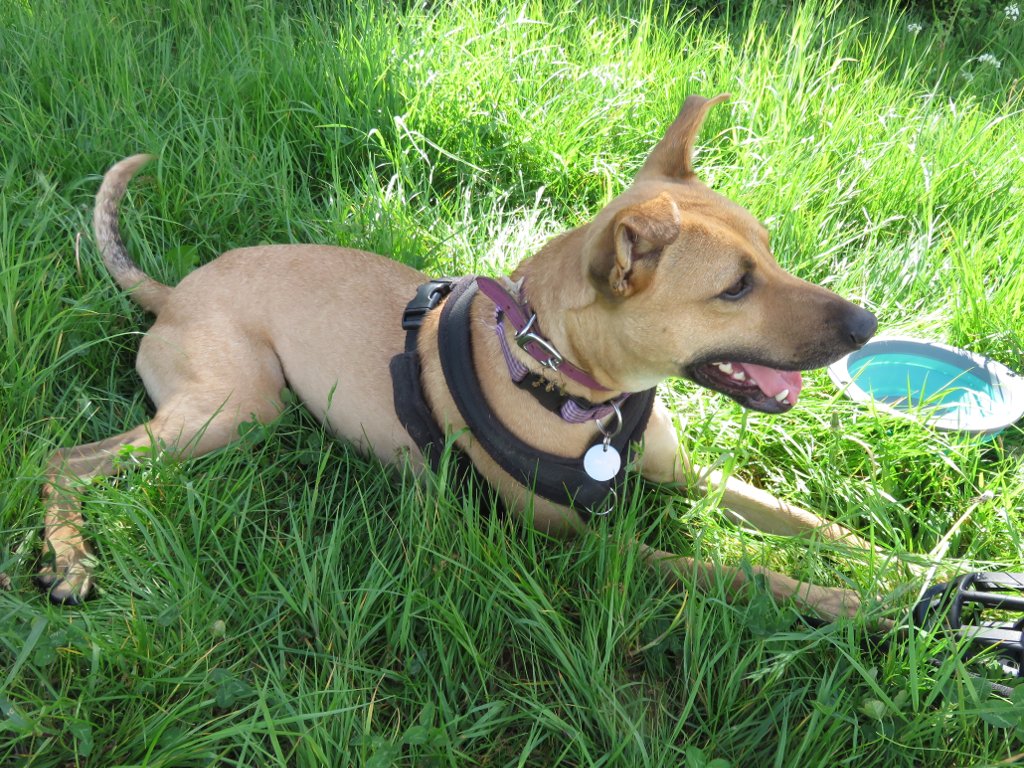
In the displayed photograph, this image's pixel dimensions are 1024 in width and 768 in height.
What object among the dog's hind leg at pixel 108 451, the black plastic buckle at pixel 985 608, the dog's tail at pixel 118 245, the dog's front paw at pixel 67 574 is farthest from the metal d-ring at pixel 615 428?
the dog's tail at pixel 118 245

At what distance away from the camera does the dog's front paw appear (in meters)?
2.39

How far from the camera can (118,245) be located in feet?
11.0

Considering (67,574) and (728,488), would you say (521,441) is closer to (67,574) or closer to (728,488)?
(728,488)

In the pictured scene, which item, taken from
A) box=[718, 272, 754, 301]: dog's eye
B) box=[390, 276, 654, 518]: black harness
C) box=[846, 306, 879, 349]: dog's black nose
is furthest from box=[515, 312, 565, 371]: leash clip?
box=[846, 306, 879, 349]: dog's black nose

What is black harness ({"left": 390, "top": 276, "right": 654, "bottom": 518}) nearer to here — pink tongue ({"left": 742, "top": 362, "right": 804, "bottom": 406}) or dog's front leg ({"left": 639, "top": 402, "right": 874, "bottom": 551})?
dog's front leg ({"left": 639, "top": 402, "right": 874, "bottom": 551})

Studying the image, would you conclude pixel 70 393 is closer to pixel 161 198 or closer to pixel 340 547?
pixel 161 198

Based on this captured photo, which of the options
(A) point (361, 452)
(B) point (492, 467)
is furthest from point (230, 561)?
(B) point (492, 467)

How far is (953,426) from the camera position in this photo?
297 cm

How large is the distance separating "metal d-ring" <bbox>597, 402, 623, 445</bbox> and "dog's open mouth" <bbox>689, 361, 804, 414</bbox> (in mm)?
275

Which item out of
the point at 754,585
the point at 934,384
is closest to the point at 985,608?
the point at 754,585

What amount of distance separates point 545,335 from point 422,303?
0.58 metres

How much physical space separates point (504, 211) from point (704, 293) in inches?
83.3

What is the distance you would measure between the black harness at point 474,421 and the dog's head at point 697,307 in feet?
1.04

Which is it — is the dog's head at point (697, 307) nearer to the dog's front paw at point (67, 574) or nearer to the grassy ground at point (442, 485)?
the grassy ground at point (442, 485)
